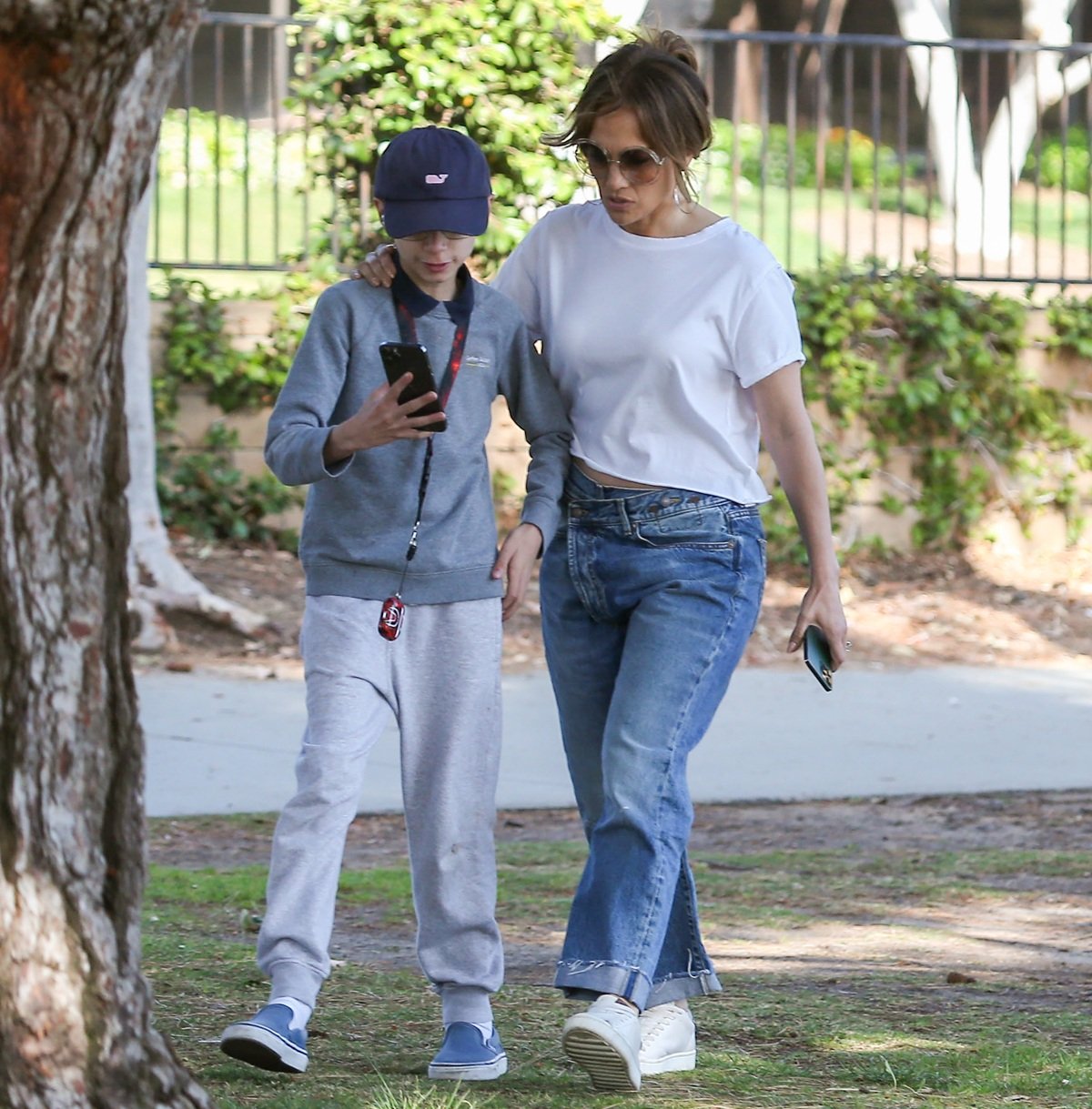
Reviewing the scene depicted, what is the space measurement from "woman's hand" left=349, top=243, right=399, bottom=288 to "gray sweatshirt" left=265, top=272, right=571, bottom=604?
0.02m

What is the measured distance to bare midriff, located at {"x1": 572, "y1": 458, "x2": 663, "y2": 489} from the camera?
11.1 feet

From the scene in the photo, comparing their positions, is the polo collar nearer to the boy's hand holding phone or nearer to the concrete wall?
the boy's hand holding phone

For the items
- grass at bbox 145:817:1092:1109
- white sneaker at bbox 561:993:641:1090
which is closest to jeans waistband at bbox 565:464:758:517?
white sneaker at bbox 561:993:641:1090

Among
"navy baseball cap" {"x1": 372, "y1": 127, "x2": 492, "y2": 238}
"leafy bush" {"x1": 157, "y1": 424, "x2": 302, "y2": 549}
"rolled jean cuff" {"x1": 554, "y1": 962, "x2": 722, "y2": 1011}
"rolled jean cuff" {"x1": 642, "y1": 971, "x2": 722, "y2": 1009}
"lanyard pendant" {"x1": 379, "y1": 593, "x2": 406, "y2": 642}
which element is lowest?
"rolled jean cuff" {"x1": 642, "y1": 971, "x2": 722, "y2": 1009}

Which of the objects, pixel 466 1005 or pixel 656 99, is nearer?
pixel 466 1005

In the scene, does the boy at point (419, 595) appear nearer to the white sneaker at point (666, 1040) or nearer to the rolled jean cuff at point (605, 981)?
the rolled jean cuff at point (605, 981)

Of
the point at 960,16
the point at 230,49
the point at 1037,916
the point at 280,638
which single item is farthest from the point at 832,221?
the point at 1037,916

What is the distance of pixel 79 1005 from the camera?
241 cm

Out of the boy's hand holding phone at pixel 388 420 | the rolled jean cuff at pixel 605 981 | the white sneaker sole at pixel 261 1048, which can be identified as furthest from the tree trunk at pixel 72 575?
the rolled jean cuff at pixel 605 981

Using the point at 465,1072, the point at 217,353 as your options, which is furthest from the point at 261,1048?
the point at 217,353

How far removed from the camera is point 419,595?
3209 mm

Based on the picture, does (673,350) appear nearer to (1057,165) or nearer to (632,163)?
(632,163)

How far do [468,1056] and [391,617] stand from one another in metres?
0.74

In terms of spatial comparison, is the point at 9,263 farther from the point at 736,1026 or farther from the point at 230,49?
the point at 230,49
